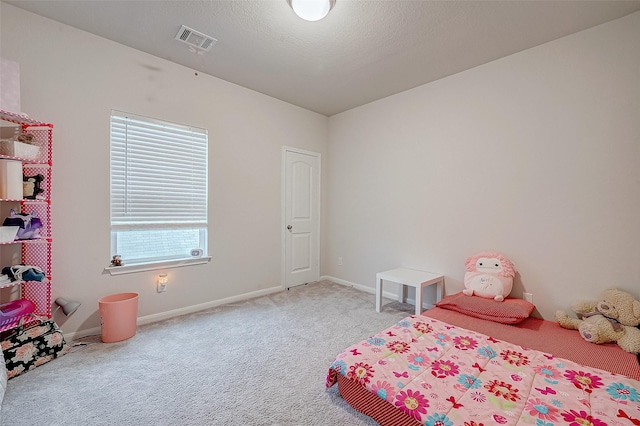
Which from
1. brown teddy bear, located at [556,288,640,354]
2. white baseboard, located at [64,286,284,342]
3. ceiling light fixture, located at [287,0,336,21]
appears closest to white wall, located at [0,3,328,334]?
white baseboard, located at [64,286,284,342]

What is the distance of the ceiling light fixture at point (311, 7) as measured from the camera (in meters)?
1.92

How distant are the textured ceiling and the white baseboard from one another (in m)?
2.71

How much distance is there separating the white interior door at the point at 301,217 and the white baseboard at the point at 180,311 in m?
0.49

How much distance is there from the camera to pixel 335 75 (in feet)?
10.3

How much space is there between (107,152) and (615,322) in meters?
4.50

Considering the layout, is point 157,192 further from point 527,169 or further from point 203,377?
point 527,169

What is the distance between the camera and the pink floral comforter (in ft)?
4.25

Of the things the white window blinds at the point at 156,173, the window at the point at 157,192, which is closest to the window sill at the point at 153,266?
the window at the point at 157,192

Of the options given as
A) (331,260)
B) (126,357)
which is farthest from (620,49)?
(126,357)

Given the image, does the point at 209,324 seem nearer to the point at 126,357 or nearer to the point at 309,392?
the point at 126,357

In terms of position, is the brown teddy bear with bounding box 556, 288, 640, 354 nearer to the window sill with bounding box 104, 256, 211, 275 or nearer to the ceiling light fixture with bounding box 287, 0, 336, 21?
the ceiling light fixture with bounding box 287, 0, 336, 21

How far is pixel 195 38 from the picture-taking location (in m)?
2.49

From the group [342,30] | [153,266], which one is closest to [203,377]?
[153,266]

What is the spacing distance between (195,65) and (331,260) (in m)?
3.27
